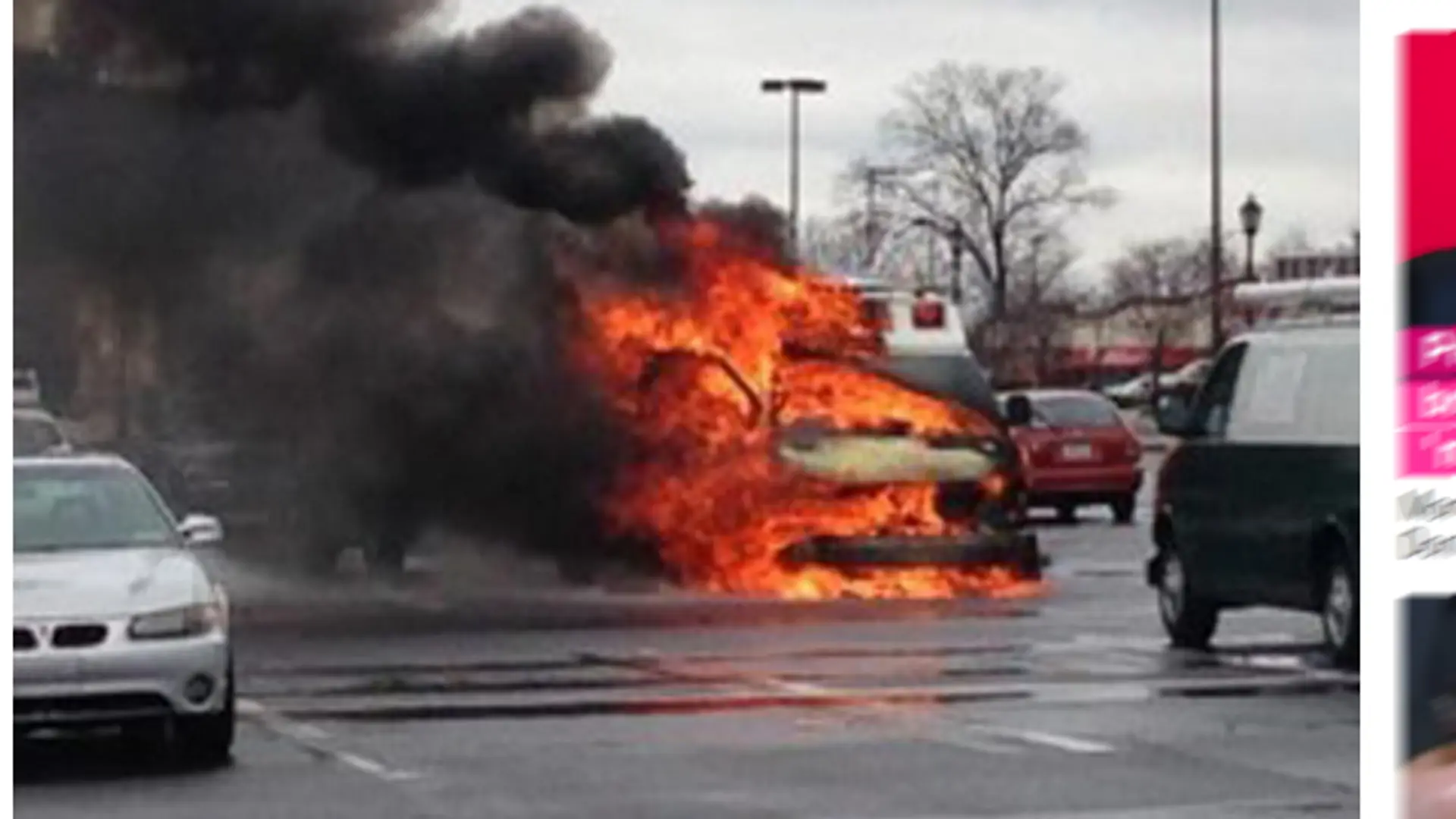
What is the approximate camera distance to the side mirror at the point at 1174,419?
50.9 ft

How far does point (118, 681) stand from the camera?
1096cm

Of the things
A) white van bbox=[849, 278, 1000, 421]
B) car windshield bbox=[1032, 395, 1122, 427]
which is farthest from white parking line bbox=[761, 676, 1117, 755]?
car windshield bbox=[1032, 395, 1122, 427]

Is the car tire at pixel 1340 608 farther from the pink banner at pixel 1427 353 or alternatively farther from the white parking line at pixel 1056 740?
the pink banner at pixel 1427 353

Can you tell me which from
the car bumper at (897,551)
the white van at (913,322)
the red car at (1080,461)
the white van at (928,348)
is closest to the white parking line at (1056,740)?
the car bumper at (897,551)

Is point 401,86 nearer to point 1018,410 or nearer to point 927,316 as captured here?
point 927,316

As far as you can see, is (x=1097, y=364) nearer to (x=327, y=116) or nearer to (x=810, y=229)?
(x=810, y=229)

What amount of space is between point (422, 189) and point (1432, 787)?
17.2 m

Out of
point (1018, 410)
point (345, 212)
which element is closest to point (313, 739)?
point (345, 212)

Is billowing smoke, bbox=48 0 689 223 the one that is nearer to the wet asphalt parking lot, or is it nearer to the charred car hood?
the charred car hood

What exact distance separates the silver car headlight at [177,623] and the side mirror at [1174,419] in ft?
18.8

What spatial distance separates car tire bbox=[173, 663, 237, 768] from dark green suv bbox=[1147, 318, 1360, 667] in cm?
474

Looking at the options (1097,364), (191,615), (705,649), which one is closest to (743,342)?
(705,649)

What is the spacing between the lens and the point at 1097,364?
68.5 meters

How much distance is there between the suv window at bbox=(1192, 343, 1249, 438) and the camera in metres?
15.1
